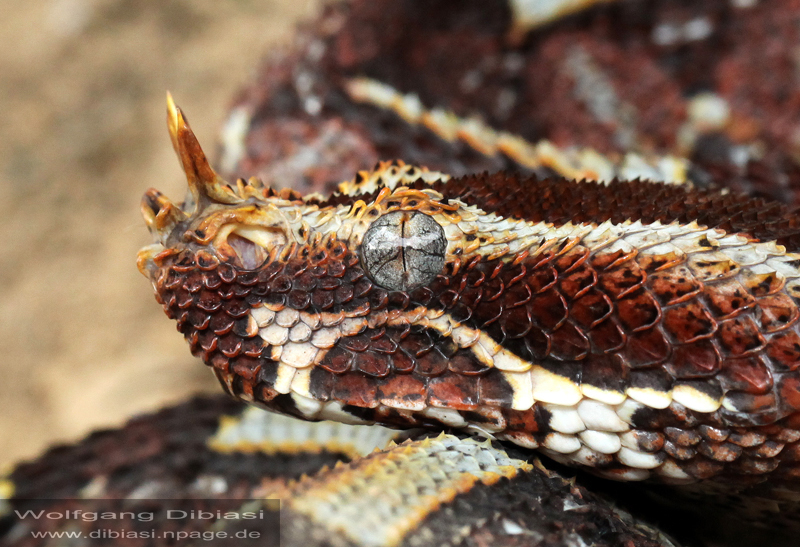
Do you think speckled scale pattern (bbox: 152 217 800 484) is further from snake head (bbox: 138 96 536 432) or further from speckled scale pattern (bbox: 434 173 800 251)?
speckled scale pattern (bbox: 434 173 800 251)

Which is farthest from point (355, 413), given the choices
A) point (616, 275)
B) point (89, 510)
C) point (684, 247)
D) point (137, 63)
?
point (137, 63)

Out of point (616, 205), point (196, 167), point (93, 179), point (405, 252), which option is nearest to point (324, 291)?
point (405, 252)

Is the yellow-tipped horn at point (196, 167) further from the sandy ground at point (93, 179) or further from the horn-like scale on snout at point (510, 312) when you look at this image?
the sandy ground at point (93, 179)

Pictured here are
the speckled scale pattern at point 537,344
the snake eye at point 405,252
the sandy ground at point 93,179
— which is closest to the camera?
the speckled scale pattern at point 537,344

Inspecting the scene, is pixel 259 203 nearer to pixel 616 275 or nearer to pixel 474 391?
pixel 474 391

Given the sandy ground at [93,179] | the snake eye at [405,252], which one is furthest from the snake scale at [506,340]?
the sandy ground at [93,179]

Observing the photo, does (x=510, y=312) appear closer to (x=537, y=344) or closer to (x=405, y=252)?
(x=537, y=344)
